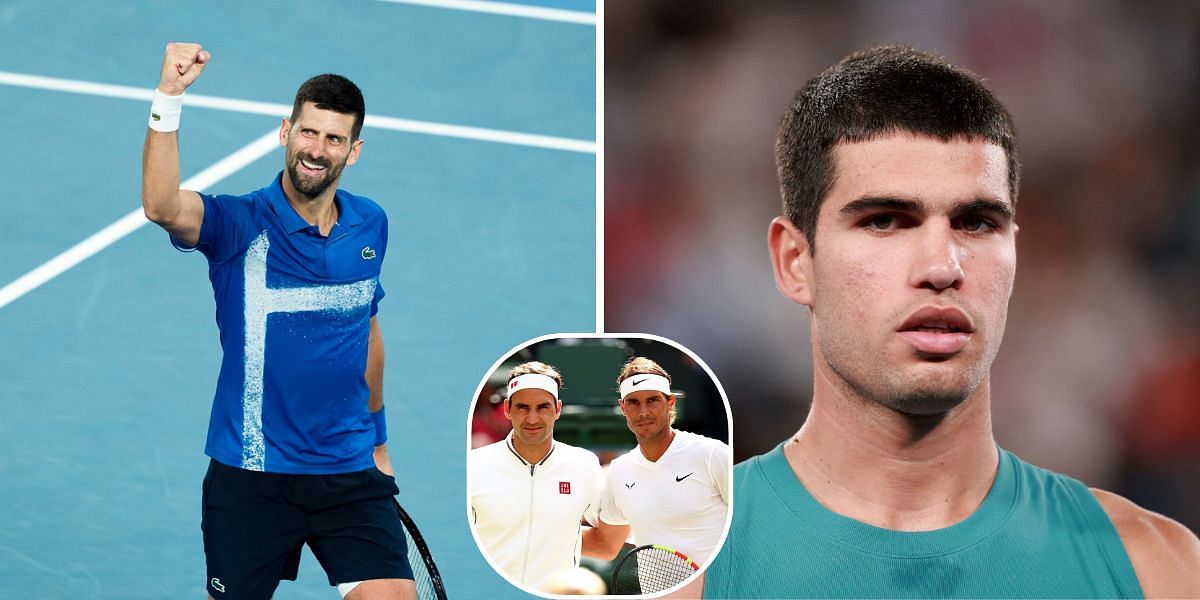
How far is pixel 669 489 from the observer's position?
12.9ft

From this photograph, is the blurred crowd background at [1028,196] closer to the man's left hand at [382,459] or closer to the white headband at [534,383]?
the white headband at [534,383]

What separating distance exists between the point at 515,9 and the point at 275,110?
1.24m

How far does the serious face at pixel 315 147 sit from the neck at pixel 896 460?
161 cm

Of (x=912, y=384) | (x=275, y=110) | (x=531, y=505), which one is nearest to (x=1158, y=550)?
(x=912, y=384)

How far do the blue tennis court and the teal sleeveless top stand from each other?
154cm

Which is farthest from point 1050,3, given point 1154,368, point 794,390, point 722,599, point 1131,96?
point 722,599

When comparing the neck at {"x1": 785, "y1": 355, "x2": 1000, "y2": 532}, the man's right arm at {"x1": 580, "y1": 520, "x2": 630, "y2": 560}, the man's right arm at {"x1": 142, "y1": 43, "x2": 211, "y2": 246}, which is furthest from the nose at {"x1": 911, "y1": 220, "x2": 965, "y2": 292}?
the man's right arm at {"x1": 142, "y1": 43, "x2": 211, "y2": 246}

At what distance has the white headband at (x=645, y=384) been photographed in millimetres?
A: 3910

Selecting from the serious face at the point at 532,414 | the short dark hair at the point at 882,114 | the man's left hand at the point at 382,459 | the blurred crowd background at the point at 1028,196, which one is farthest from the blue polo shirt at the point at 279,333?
the short dark hair at the point at 882,114

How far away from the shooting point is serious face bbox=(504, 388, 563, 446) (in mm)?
3906

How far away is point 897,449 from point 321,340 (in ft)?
5.66

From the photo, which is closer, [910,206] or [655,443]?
[910,206]

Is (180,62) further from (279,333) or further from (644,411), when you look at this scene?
(644,411)

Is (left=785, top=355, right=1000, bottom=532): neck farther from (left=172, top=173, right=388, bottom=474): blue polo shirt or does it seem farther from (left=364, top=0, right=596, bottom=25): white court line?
(left=364, top=0, right=596, bottom=25): white court line
